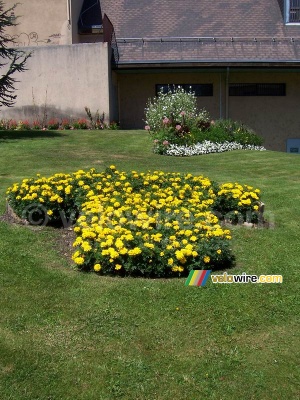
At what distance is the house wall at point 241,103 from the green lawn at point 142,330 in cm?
1505

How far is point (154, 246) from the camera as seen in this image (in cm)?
568

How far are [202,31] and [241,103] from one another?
3212 mm

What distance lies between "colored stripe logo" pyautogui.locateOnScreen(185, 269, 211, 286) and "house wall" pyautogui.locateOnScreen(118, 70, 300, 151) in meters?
16.4

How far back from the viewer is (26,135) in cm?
1761

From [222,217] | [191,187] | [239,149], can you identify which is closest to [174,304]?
[222,217]

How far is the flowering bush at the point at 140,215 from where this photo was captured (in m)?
5.67

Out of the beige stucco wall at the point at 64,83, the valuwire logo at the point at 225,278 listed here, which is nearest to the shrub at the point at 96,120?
the beige stucco wall at the point at 64,83

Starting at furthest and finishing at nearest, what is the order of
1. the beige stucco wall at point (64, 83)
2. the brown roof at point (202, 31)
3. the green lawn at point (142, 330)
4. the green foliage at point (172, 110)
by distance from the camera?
the brown roof at point (202, 31) < the beige stucco wall at point (64, 83) < the green foliage at point (172, 110) < the green lawn at point (142, 330)

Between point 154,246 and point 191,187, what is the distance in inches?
103

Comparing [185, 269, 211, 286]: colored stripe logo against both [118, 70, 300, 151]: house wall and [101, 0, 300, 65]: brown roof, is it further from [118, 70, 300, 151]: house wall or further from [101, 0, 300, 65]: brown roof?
[118, 70, 300, 151]: house wall

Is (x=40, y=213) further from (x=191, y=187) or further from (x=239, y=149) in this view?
(x=239, y=149)

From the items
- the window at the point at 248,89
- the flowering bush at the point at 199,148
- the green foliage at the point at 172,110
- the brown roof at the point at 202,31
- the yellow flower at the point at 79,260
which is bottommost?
the yellow flower at the point at 79,260

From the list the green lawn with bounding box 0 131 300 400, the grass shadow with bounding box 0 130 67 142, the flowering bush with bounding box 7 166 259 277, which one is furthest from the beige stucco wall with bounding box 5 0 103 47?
the green lawn with bounding box 0 131 300 400

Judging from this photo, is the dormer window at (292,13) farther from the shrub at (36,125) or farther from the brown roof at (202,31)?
the shrub at (36,125)
